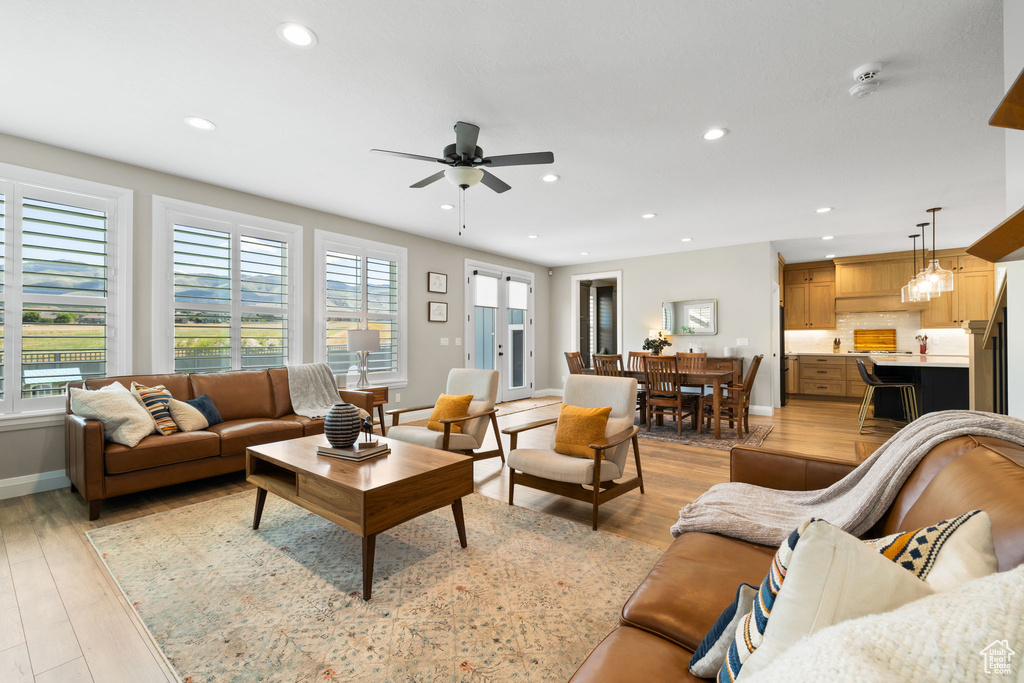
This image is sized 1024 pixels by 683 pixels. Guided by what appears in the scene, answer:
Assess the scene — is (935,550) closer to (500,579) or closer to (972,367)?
(500,579)

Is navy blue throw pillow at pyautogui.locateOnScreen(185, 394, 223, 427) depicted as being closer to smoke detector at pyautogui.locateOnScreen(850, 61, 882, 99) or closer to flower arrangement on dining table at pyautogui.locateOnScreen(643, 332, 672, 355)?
smoke detector at pyautogui.locateOnScreen(850, 61, 882, 99)

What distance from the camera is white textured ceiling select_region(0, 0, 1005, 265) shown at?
2.09m

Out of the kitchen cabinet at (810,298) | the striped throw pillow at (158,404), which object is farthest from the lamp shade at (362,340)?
the kitchen cabinet at (810,298)

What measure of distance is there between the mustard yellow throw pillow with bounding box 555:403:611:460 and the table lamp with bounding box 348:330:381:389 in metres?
2.77

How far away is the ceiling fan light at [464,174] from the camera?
3.00 meters

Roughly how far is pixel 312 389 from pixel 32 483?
6.69ft

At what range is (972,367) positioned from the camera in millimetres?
2709

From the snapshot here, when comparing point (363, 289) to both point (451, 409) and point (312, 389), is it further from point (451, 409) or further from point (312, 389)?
point (451, 409)

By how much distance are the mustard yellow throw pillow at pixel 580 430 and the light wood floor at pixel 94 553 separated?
44cm

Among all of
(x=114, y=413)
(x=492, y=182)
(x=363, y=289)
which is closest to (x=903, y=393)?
(x=492, y=182)

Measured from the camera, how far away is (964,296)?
7.22m

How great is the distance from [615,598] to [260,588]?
5.42 ft

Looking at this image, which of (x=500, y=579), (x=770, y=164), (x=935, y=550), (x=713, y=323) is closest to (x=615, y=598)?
(x=500, y=579)

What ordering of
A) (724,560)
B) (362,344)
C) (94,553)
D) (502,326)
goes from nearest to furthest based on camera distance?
(724,560), (94,553), (362,344), (502,326)
